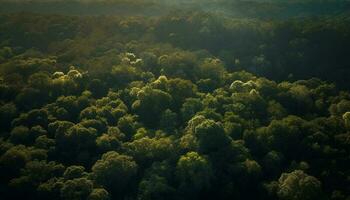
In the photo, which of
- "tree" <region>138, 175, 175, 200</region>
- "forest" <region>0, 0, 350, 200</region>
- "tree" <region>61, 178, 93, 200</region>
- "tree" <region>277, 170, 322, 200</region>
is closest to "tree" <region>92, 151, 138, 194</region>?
"forest" <region>0, 0, 350, 200</region>

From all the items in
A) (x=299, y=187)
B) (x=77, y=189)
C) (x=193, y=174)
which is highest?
(x=299, y=187)

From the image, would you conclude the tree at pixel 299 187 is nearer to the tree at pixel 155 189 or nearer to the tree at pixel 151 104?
the tree at pixel 155 189

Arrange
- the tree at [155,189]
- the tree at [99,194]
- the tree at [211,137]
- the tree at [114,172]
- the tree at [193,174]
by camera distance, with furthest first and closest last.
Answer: the tree at [211,137], the tree at [193,174], the tree at [114,172], the tree at [155,189], the tree at [99,194]

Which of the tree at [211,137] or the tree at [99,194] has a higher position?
the tree at [211,137]

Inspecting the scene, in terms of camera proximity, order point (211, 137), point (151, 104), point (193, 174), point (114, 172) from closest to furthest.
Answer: point (114, 172)
point (193, 174)
point (211, 137)
point (151, 104)

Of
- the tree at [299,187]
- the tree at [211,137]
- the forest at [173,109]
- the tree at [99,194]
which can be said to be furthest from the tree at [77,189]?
the tree at [299,187]

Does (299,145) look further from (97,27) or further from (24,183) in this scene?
(97,27)

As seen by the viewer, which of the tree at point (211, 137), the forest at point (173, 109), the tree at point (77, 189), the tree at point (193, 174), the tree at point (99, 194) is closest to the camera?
the tree at point (99, 194)

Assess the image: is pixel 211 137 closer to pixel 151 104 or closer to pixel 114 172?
pixel 151 104

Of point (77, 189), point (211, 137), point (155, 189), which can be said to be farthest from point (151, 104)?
point (77, 189)

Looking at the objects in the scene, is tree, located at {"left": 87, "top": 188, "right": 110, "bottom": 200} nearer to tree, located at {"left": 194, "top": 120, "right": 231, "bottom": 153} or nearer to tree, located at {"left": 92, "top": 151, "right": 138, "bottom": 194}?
tree, located at {"left": 92, "top": 151, "right": 138, "bottom": 194}
